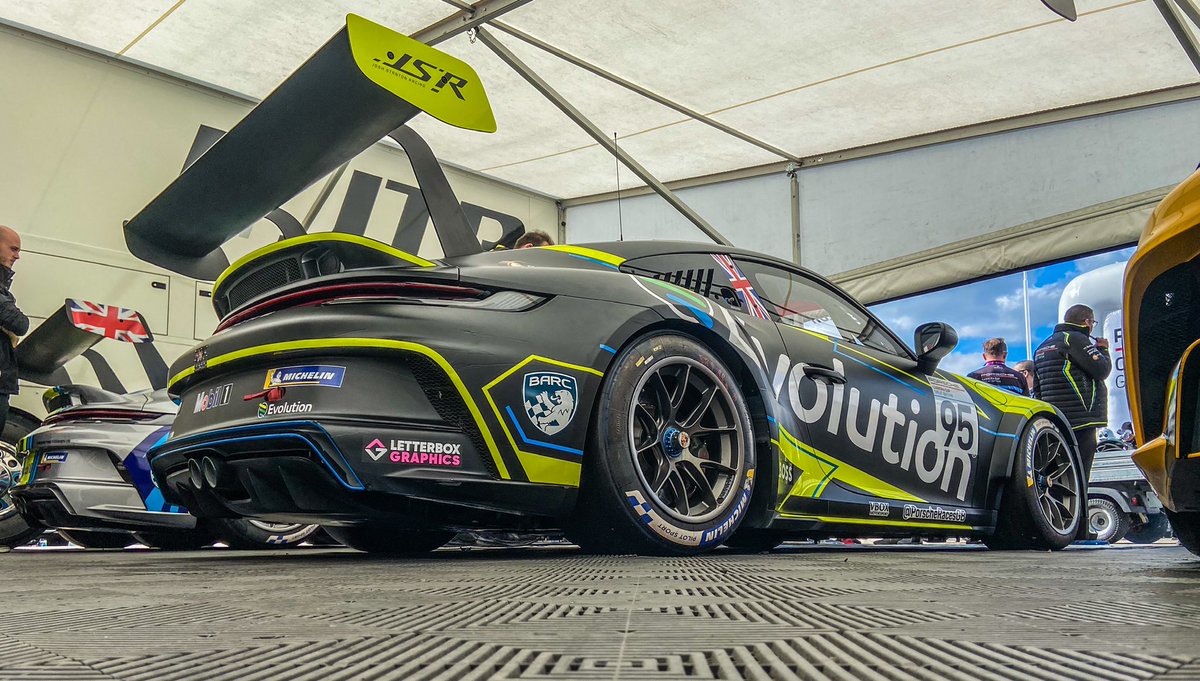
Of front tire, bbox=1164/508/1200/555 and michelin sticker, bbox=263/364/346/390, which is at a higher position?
michelin sticker, bbox=263/364/346/390

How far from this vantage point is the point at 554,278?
2.91 meters

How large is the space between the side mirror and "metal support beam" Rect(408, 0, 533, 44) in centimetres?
433

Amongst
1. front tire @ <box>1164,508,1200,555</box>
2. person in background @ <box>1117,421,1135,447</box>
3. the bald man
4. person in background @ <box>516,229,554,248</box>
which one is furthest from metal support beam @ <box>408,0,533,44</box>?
person in background @ <box>1117,421,1135,447</box>

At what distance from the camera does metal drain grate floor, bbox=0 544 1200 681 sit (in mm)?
917

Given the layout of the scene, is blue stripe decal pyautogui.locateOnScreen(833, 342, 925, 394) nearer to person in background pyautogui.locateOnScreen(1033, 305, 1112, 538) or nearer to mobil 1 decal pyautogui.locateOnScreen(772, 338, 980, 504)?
mobil 1 decal pyautogui.locateOnScreen(772, 338, 980, 504)

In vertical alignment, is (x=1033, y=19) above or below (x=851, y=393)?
above

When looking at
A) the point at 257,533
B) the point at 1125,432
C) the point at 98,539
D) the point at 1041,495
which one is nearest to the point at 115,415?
the point at 257,533

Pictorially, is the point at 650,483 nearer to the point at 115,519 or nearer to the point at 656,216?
the point at 115,519

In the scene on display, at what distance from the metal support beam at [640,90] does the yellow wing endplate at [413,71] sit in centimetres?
562

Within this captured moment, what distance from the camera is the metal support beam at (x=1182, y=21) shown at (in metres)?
6.43

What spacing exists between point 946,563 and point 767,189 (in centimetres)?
834

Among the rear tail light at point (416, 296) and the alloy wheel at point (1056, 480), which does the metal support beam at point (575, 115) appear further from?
the rear tail light at point (416, 296)

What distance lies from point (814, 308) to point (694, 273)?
0.72 m

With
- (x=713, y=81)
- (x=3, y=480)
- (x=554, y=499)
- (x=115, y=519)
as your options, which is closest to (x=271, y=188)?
(x=554, y=499)
